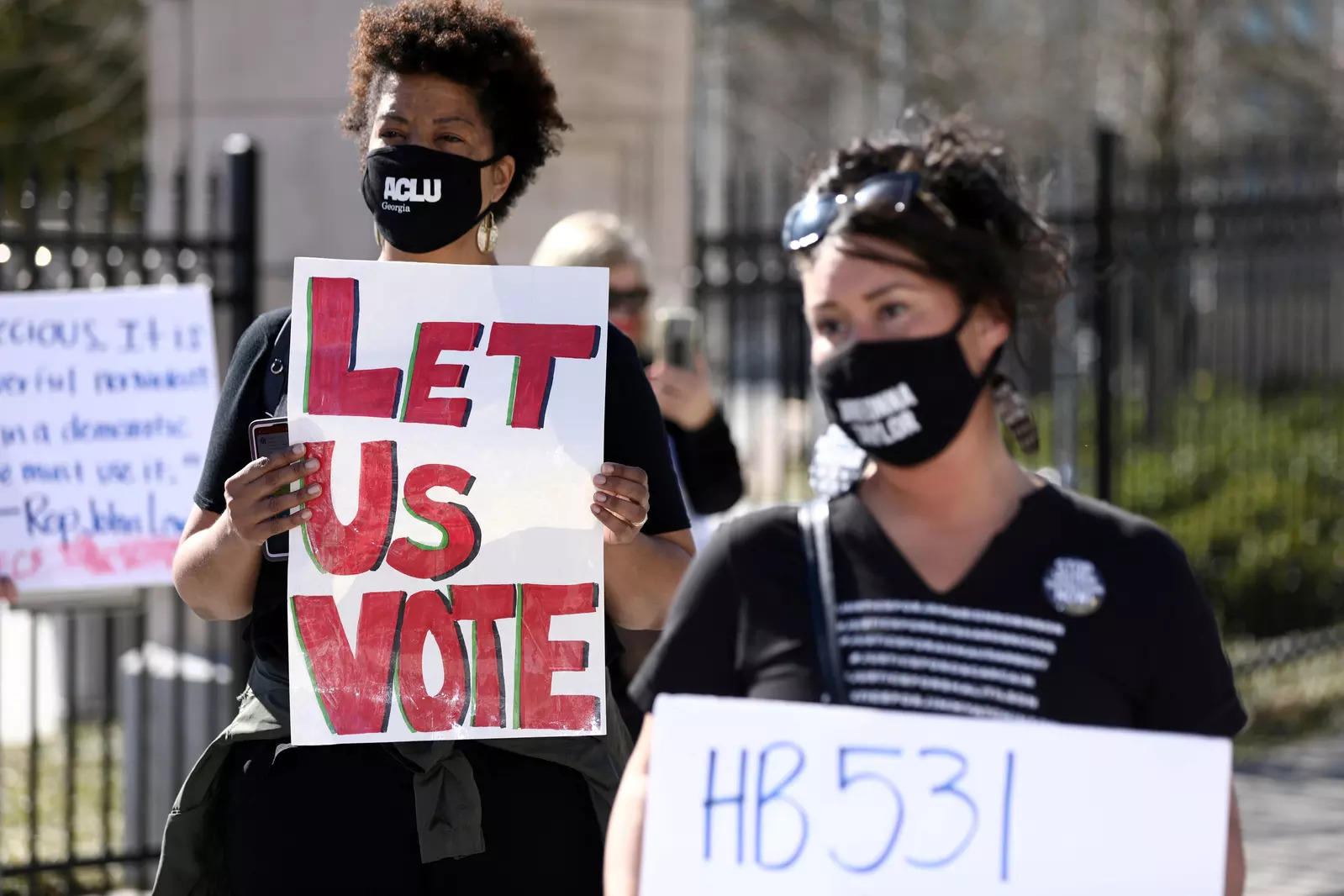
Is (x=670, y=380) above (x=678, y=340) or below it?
below

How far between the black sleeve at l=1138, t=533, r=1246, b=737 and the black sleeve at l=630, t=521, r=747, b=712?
0.46m

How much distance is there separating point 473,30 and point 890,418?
3.89ft

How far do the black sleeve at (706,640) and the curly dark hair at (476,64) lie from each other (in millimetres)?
1033

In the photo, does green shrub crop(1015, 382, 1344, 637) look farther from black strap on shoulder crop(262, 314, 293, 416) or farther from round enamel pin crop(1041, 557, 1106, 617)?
round enamel pin crop(1041, 557, 1106, 617)

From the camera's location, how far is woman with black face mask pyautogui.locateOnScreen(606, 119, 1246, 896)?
188cm

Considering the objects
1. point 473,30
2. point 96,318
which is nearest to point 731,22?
point 96,318

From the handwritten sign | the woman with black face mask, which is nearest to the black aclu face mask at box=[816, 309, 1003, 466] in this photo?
the woman with black face mask

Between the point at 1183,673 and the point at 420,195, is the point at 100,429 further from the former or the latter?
the point at 1183,673

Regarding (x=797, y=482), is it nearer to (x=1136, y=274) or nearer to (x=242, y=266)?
(x=1136, y=274)

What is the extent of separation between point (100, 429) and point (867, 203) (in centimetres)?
295

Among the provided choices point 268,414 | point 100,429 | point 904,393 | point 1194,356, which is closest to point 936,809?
point 904,393

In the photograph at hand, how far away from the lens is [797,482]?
43.2 ft

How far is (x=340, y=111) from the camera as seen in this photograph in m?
6.58

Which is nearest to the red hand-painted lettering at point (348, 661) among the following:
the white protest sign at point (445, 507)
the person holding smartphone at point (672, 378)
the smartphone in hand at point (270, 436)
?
the white protest sign at point (445, 507)
